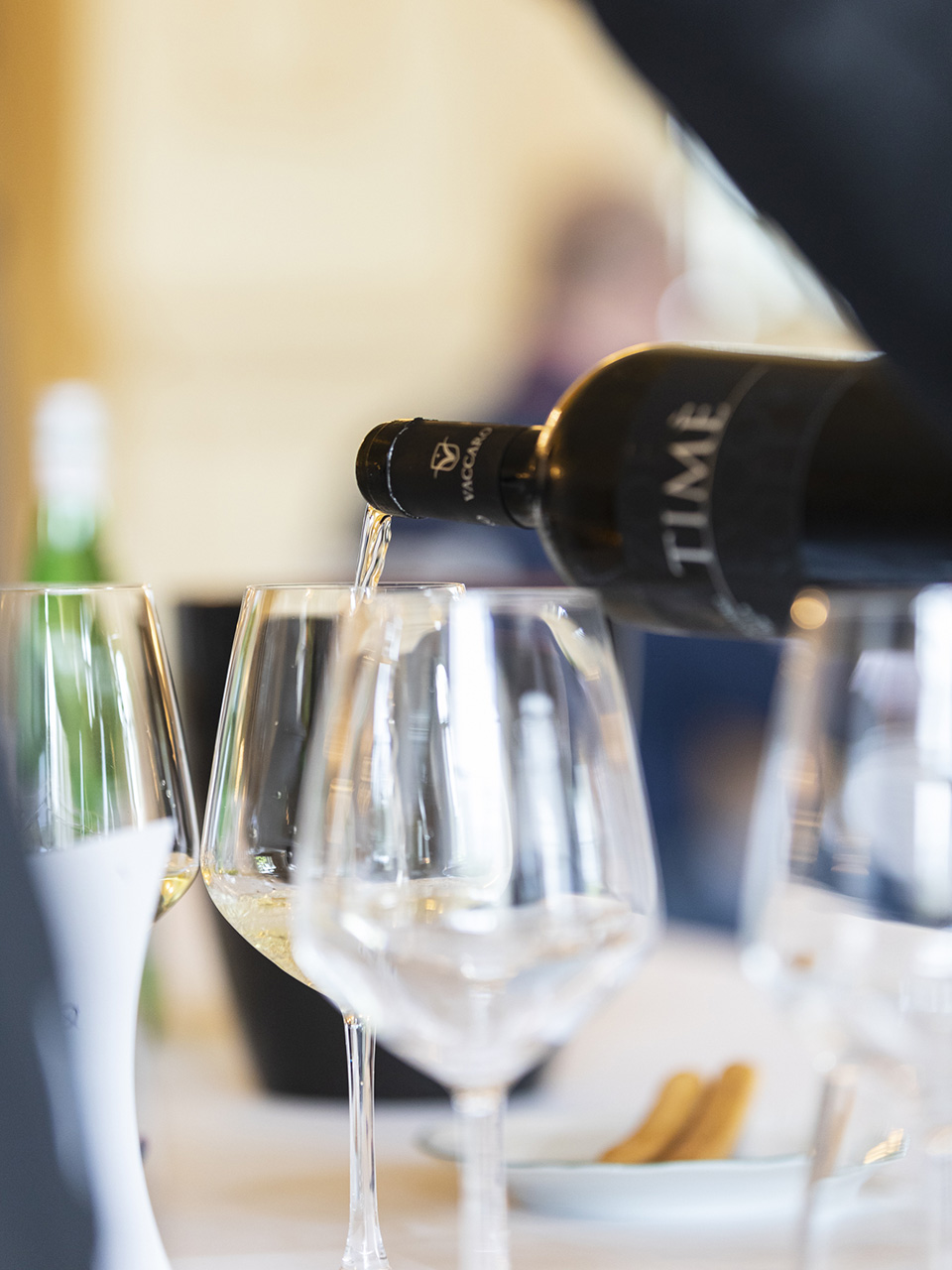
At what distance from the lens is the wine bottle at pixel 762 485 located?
46 cm

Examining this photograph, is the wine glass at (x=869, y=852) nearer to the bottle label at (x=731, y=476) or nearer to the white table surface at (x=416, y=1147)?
the bottle label at (x=731, y=476)

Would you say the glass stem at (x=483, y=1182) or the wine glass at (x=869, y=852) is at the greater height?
the wine glass at (x=869, y=852)

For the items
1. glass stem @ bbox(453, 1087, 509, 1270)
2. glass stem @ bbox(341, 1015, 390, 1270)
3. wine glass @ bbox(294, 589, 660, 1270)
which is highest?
wine glass @ bbox(294, 589, 660, 1270)

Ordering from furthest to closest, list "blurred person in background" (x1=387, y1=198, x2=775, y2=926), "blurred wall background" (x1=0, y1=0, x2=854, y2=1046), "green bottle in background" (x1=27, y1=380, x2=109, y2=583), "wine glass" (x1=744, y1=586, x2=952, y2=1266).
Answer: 1. "blurred wall background" (x1=0, y1=0, x2=854, y2=1046)
2. "green bottle in background" (x1=27, y1=380, x2=109, y2=583)
3. "blurred person in background" (x1=387, y1=198, x2=775, y2=926)
4. "wine glass" (x1=744, y1=586, x2=952, y2=1266)

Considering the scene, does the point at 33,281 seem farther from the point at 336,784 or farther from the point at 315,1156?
the point at 336,784

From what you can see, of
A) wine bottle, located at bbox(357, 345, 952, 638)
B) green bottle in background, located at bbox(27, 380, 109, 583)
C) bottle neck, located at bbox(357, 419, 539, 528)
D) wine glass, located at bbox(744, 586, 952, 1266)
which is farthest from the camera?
green bottle in background, located at bbox(27, 380, 109, 583)

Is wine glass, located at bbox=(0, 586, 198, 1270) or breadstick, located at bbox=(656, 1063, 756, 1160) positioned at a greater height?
wine glass, located at bbox=(0, 586, 198, 1270)

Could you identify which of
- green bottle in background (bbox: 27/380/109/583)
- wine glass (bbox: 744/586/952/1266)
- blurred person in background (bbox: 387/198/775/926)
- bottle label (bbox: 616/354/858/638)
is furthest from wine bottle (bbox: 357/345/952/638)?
green bottle in background (bbox: 27/380/109/583)

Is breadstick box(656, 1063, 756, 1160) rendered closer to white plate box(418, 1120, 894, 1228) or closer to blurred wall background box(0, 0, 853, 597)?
white plate box(418, 1120, 894, 1228)

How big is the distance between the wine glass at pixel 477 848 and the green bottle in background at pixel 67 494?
2.86 feet

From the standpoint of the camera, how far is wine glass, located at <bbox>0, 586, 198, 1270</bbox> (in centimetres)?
50

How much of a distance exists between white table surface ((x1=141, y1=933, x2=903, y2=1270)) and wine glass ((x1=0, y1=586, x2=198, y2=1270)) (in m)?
0.10

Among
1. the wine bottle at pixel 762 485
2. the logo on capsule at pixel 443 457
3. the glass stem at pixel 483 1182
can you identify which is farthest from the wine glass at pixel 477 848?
the logo on capsule at pixel 443 457

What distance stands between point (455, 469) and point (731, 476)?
0.47 ft
